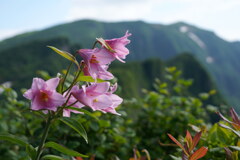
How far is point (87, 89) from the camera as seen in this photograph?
3.37 ft

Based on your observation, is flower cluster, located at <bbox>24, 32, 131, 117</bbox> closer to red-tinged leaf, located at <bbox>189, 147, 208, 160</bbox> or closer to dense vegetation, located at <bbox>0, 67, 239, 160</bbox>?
red-tinged leaf, located at <bbox>189, 147, 208, 160</bbox>

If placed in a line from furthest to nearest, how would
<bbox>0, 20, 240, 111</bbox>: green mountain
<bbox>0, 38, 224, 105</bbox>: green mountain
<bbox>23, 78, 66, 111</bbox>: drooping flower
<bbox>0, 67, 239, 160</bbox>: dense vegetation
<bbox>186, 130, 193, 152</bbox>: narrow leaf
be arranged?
<bbox>0, 20, 240, 111</bbox>: green mountain < <bbox>0, 38, 224, 105</bbox>: green mountain < <bbox>0, 67, 239, 160</bbox>: dense vegetation < <bbox>186, 130, 193, 152</bbox>: narrow leaf < <bbox>23, 78, 66, 111</bbox>: drooping flower

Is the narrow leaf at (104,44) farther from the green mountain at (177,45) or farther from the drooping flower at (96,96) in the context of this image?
the green mountain at (177,45)

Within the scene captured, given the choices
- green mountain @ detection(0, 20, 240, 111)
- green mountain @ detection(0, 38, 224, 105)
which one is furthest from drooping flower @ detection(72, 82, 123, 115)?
green mountain @ detection(0, 20, 240, 111)

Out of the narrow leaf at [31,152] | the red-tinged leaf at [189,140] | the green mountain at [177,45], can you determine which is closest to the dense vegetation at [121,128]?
the red-tinged leaf at [189,140]

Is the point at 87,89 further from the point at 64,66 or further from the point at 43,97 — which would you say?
the point at 64,66

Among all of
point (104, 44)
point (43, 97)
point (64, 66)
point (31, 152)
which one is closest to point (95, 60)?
point (104, 44)

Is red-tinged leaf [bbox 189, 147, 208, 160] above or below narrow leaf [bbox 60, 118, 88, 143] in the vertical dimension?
below

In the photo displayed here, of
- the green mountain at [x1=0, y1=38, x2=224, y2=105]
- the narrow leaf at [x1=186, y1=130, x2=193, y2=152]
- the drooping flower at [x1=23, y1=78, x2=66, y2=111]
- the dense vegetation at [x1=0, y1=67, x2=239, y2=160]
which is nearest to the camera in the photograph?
the drooping flower at [x1=23, y1=78, x2=66, y2=111]

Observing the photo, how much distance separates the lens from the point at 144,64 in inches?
3450

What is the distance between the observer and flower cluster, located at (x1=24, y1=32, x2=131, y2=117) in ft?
3.22

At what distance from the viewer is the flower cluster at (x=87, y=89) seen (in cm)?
98

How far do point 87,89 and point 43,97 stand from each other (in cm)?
14

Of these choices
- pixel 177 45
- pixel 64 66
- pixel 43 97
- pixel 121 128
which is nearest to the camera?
pixel 43 97
